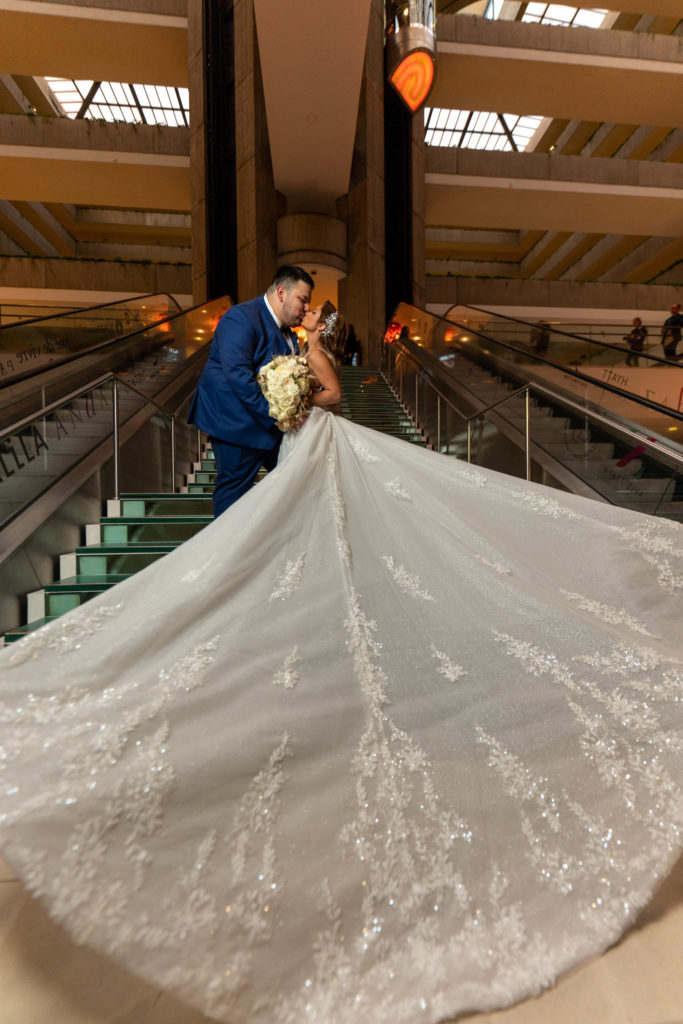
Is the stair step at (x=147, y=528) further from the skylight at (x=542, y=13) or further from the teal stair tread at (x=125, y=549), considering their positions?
the skylight at (x=542, y=13)

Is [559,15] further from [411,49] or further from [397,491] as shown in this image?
[397,491]

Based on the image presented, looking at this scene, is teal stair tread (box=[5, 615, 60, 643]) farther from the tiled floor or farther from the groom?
the tiled floor

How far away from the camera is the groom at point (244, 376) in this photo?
2.45m

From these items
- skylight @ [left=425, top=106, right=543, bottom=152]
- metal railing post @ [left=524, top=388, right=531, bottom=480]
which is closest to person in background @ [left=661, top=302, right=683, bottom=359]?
metal railing post @ [left=524, top=388, right=531, bottom=480]

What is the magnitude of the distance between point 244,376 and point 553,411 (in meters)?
2.98

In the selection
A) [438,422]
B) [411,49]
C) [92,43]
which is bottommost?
[438,422]

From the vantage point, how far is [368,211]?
13031 mm

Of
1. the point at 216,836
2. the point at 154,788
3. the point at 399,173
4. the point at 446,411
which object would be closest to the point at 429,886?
the point at 216,836

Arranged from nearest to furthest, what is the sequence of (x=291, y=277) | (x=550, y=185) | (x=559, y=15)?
(x=291, y=277)
(x=550, y=185)
(x=559, y=15)

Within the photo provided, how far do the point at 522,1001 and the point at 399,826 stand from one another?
32cm

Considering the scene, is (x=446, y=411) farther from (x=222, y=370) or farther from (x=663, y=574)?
(x=663, y=574)

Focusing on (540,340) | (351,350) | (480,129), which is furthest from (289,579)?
(480,129)

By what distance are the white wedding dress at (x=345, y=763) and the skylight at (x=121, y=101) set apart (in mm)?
21959

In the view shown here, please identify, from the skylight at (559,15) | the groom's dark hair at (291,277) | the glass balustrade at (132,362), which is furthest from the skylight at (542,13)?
the groom's dark hair at (291,277)
